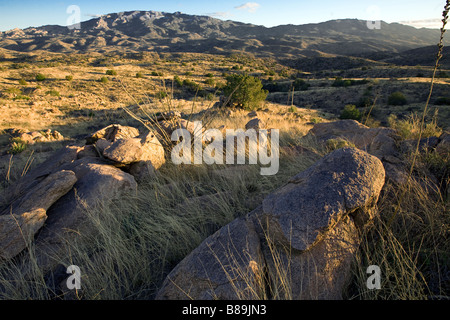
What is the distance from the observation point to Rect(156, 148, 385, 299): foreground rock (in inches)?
66.6

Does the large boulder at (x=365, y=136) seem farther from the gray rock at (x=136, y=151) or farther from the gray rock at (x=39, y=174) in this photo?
the gray rock at (x=39, y=174)

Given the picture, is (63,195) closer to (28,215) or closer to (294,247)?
(28,215)

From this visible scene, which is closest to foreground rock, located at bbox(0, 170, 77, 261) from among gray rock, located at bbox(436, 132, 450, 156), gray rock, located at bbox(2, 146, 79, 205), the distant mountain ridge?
gray rock, located at bbox(2, 146, 79, 205)

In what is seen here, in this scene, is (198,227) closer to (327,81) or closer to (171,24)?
(327,81)

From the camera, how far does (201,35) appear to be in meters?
155

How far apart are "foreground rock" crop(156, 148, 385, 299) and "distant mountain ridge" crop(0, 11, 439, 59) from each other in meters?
91.6

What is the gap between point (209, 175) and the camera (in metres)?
3.99

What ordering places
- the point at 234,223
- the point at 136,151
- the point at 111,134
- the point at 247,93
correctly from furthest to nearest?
the point at 247,93, the point at 111,134, the point at 136,151, the point at 234,223

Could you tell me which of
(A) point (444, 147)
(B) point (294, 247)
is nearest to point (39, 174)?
(B) point (294, 247)

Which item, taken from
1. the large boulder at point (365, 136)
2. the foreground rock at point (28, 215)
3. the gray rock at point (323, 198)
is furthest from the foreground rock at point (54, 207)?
the large boulder at point (365, 136)

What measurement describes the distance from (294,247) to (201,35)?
17520cm

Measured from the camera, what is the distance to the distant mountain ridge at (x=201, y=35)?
9512 cm
